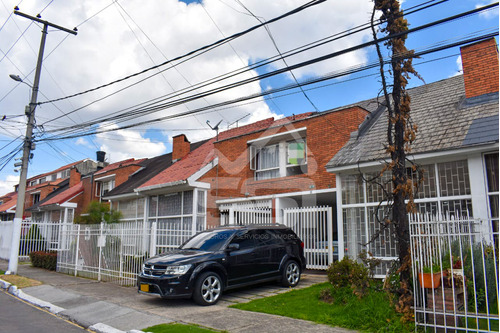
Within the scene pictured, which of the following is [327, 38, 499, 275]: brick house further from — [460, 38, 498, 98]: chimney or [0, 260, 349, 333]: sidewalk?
[0, 260, 349, 333]: sidewalk

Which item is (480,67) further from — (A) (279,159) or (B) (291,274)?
(B) (291,274)

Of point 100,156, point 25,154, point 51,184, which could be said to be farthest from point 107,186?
point 25,154

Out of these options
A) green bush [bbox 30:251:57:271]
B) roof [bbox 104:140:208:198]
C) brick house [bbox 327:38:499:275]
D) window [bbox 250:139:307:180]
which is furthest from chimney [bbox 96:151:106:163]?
brick house [bbox 327:38:499:275]

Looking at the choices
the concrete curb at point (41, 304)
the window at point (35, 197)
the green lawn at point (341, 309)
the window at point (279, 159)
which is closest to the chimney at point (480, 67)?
the window at point (279, 159)

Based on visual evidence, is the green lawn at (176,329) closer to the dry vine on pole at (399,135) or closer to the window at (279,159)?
the dry vine on pole at (399,135)

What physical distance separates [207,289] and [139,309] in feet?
4.91

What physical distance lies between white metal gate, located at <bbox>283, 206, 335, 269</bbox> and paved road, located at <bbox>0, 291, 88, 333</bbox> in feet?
25.2

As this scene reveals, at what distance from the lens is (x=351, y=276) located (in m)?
8.00

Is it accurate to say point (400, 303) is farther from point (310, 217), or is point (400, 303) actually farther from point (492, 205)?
point (310, 217)

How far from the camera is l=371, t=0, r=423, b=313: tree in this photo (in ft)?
21.9

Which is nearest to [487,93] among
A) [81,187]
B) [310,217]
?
[310,217]

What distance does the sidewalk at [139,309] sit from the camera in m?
6.70

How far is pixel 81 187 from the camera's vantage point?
27.9m

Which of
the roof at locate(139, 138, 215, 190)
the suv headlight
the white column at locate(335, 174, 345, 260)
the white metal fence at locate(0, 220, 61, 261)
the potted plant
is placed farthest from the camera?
the white metal fence at locate(0, 220, 61, 261)
